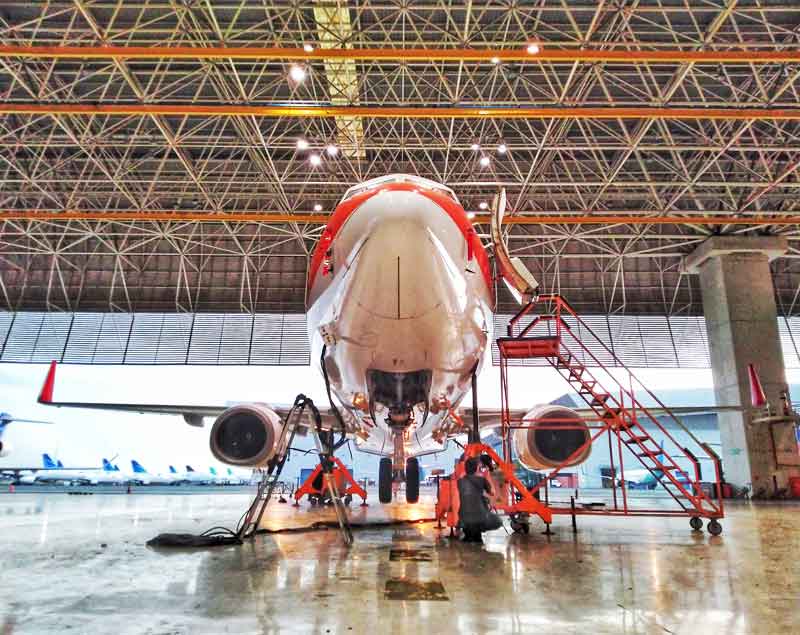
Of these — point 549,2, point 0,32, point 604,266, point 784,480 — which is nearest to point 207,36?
point 0,32

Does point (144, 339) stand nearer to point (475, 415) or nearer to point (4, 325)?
point (4, 325)

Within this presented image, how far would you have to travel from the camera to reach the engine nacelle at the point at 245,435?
8750 mm

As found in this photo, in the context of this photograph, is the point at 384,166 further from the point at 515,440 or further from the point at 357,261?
the point at 357,261

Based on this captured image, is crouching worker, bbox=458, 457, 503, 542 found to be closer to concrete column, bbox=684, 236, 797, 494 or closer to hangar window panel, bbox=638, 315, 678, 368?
concrete column, bbox=684, 236, 797, 494

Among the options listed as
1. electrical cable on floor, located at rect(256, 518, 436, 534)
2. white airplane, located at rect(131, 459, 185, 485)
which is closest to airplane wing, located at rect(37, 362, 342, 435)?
electrical cable on floor, located at rect(256, 518, 436, 534)

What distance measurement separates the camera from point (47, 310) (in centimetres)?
2789

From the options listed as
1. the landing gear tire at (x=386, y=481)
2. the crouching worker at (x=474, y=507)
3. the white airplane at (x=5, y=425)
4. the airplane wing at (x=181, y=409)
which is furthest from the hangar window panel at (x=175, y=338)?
the crouching worker at (x=474, y=507)

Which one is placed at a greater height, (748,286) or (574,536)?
(748,286)

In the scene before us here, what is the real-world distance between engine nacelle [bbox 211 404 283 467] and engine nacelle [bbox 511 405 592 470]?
432 cm

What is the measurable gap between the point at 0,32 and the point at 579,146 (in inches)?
656

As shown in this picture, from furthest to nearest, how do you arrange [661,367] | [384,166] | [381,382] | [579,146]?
[661,367] < [384,166] < [579,146] < [381,382]

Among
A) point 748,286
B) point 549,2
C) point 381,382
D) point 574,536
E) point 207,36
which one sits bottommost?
point 574,536

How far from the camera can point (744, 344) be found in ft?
67.3

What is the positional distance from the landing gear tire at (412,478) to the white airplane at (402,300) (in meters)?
7.73
